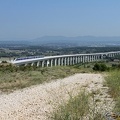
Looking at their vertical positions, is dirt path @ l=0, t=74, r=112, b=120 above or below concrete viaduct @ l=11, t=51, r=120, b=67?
above

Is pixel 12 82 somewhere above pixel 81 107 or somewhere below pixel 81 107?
below

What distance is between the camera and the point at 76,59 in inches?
3484

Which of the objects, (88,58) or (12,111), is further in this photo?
(88,58)

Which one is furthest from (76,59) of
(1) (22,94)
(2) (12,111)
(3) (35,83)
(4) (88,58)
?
(2) (12,111)

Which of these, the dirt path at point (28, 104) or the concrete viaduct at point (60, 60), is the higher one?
the dirt path at point (28, 104)

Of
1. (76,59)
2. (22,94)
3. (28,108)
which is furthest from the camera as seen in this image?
(76,59)

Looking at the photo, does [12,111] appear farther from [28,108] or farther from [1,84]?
[1,84]

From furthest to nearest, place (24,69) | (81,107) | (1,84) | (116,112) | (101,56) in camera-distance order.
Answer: (101,56), (24,69), (1,84), (116,112), (81,107)

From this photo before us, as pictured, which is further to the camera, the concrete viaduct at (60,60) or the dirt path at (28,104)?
the concrete viaduct at (60,60)

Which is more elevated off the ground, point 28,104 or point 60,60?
point 28,104

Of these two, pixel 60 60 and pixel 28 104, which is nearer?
pixel 28 104

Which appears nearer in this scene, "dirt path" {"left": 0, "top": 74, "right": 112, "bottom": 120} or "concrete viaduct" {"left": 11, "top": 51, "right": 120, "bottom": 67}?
"dirt path" {"left": 0, "top": 74, "right": 112, "bottom": 120}

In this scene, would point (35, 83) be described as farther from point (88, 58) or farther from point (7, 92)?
point (88, 58)

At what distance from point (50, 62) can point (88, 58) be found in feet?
75.9
